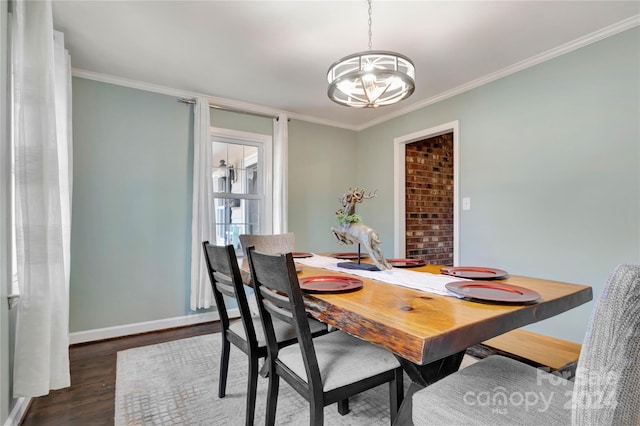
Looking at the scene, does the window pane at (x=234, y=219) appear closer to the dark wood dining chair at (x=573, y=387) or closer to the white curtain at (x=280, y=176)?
the white curtain at (x=280, y=176)

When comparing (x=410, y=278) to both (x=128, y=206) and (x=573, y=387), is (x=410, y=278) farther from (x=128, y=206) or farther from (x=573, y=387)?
(x=128, y=206)

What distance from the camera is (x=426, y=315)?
1.01m

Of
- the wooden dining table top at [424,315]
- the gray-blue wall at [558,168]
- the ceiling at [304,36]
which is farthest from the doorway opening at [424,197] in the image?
the wooden dining table top at [424,315]

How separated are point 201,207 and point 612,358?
314cm

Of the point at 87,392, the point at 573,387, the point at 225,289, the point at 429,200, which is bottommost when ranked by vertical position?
the point at 87,392

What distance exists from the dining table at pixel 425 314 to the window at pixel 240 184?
2.30m

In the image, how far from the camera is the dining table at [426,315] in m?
0.86


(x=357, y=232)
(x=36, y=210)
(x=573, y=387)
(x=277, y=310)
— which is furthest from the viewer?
(x=357, y=232)

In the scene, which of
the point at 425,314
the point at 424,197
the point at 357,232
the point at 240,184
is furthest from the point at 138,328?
the point at 424,197

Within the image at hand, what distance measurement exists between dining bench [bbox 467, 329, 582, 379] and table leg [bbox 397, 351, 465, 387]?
2.79 ft

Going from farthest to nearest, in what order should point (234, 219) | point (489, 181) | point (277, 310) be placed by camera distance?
point (234, 219)
point (489, 181)
point (277, 310)

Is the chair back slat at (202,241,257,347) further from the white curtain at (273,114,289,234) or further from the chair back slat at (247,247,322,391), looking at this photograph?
the white curtain at (273,114,289,234)

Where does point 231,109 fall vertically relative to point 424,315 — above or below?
above

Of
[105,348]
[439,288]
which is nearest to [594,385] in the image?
[439,288]
